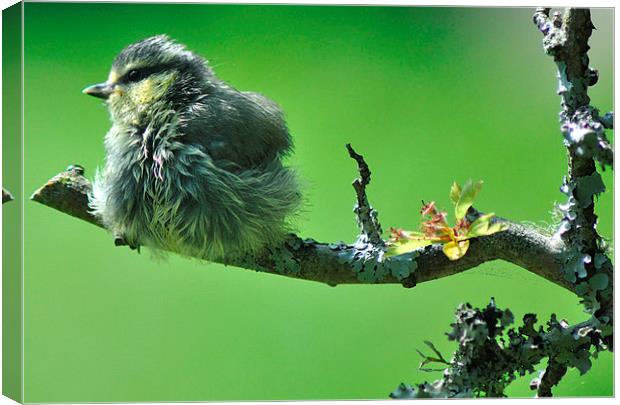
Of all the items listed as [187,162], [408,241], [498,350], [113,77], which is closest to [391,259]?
[408,241]

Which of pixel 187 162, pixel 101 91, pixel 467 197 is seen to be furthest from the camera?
pixel 101 91

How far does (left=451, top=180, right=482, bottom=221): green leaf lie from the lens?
4.25 ft

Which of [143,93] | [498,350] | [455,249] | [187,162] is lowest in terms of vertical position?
[498,350]

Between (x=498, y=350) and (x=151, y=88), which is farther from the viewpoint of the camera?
(x=151, y=88)

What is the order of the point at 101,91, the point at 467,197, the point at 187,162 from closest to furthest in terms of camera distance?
the point at 467,197 < the point at 187,162 < the point at 101,91

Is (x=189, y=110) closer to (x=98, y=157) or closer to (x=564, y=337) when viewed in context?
(x=98, y=157)

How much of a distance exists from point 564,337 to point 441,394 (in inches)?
9.2

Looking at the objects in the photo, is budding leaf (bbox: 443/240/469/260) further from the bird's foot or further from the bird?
the bird's foot

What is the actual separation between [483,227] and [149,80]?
65 centimetres

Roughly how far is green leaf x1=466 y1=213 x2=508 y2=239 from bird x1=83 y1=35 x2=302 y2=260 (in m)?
0.34

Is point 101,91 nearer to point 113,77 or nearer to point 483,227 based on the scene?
point 113,77

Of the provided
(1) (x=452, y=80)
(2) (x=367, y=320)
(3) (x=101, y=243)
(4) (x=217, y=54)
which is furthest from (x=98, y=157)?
(1) (x=452, y=80)

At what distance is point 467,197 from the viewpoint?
51.0 inches

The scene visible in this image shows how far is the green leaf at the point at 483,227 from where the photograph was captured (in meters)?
1.29
